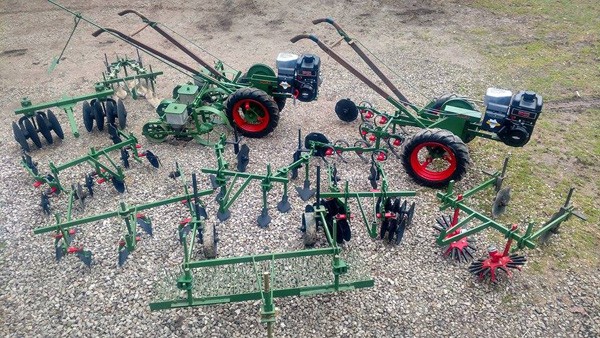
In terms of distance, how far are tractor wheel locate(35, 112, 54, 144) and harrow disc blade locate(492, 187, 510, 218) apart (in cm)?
725

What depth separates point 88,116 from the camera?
331 inches

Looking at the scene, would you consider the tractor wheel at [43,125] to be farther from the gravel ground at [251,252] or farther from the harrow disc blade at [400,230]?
the harrow disc blade at [400,230]

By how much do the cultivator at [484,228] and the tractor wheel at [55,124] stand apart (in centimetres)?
640

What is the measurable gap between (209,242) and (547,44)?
10495 mm

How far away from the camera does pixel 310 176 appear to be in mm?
7484

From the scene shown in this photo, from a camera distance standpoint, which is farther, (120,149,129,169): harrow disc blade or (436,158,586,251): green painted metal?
(120,149,129,169): harrow disc blade

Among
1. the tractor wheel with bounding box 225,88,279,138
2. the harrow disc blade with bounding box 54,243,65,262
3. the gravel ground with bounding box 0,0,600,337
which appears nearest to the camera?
the gravel ground with bounding box 0,0,600,337

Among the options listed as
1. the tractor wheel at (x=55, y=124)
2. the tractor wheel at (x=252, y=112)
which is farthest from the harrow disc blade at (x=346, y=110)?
the tractor wheel at (x=55, y=124)

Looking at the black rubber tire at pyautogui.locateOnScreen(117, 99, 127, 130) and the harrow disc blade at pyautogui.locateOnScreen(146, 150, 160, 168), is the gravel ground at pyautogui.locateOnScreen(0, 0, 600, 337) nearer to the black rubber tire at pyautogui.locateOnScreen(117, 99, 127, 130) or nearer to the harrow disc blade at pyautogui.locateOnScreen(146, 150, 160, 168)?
the harrow disc blade at pyautogui.locateOnScreen(146, 150, 160, 168)

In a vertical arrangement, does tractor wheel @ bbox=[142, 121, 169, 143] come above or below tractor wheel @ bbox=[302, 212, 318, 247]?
above

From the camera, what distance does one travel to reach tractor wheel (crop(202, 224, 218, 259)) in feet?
18.9

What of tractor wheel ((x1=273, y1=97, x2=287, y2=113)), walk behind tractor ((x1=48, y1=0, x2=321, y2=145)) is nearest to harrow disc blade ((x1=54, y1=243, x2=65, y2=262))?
walk behind tractor ((x1=48, y1=0, x2=321, y2=145))

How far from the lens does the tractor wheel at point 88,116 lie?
8328 mm

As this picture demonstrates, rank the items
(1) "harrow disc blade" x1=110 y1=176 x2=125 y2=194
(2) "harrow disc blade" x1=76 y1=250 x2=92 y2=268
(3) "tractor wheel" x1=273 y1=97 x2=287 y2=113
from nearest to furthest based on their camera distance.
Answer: (2) "harrow disc blade" x1=76 y1=250 x2=92 y2=268 < (1) "harrow disc blade" x1=110 y1=176 x2=125 y2=194 < (3) "tractor wheel" x1=273 y1=97 x2=287 y2=113
